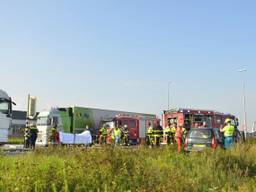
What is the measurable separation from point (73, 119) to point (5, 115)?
11.5m

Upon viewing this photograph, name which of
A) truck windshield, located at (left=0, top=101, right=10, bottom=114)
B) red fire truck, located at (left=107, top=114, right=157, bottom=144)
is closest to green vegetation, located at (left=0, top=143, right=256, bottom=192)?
truck windshield, located at (left=0, top=101, right=10, bottom=114)

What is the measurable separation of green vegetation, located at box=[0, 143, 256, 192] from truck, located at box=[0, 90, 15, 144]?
17513mm

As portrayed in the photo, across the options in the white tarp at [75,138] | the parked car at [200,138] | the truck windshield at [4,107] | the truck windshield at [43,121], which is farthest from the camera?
the truck windshield at [43,121]

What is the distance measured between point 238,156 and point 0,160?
226 inches

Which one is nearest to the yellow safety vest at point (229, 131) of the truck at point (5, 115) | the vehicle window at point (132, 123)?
the truck at point (5, 115)

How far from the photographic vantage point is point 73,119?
38688 mm

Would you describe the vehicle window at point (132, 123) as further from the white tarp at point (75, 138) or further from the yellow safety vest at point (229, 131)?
the yellow safety vest at point (229, 131)

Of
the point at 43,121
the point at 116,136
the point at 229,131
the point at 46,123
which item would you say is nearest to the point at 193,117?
the point at 46,123

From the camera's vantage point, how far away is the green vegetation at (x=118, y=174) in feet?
22.5

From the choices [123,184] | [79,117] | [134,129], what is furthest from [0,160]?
[134,129]

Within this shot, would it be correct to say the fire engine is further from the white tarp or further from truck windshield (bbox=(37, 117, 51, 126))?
the white tarp

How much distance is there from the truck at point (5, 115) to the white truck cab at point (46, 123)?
618 centimetres

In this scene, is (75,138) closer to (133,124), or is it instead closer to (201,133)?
(133,124)

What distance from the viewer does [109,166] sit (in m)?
7.99
